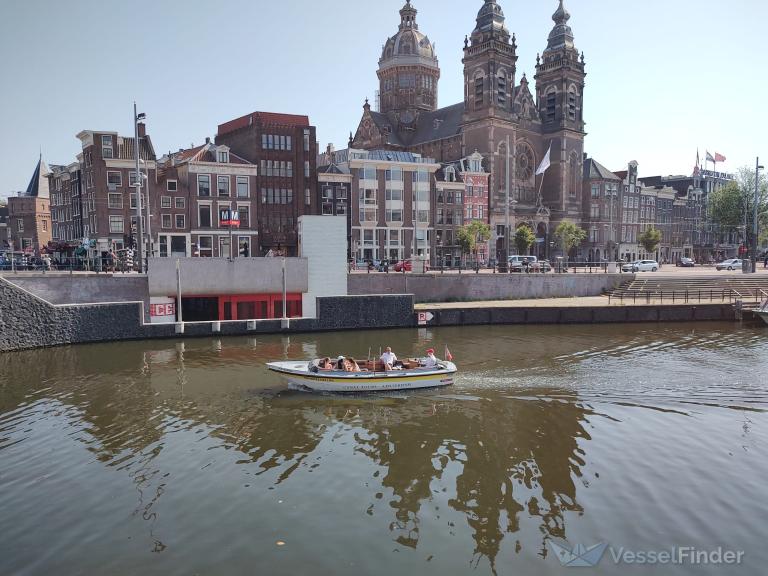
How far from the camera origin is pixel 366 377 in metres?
26.0

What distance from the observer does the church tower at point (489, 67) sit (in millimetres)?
91875

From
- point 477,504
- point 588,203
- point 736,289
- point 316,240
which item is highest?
point 588,203

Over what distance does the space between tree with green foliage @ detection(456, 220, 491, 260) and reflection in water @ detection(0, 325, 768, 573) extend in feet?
132

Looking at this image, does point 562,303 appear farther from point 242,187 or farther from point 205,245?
point 205,245

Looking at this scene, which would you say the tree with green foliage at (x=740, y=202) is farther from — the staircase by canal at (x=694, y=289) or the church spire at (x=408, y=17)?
the church spire at (x=408, y=17)

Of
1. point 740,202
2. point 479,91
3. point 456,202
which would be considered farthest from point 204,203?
point 740,202

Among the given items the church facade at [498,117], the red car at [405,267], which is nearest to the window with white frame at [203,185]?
the red car at [405,267]

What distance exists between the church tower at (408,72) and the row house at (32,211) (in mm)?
69373

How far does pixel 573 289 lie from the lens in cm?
5794

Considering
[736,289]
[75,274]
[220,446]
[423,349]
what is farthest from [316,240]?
[736,289]

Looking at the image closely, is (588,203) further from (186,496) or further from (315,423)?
(186,496)

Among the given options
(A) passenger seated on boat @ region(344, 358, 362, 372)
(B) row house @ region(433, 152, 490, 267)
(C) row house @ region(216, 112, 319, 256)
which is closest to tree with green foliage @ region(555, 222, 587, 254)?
(B) row house @ region(433, 152, 490, 267)

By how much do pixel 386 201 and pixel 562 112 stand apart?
4382cm

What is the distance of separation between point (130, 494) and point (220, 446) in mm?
4091
